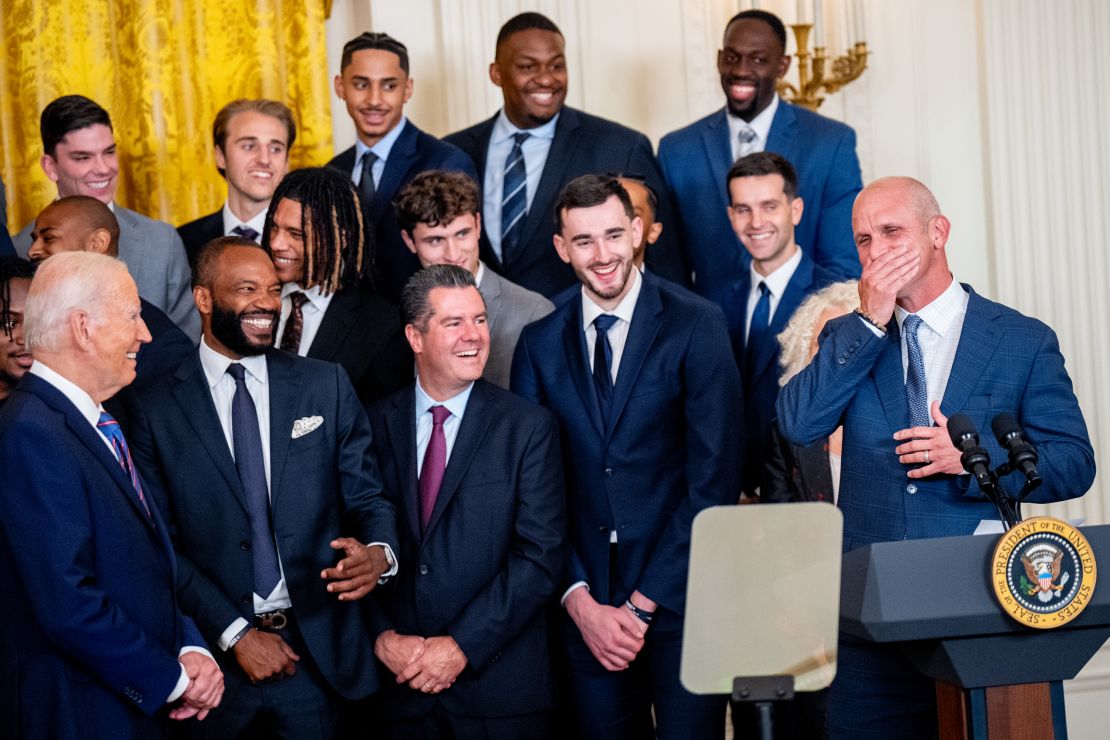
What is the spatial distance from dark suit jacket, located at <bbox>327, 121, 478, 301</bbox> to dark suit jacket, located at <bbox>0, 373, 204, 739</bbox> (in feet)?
5.53

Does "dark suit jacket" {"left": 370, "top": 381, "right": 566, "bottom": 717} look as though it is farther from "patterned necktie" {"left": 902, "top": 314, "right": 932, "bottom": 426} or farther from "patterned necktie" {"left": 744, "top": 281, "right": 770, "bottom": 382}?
"patterned necktie" {"left": 902, "top": 314, "right": 932, "bottom": 426}

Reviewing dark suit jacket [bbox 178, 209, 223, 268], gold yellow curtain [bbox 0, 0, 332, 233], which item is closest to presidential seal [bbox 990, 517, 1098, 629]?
dark suit jacket [bbox 178, 209, 223, 268]

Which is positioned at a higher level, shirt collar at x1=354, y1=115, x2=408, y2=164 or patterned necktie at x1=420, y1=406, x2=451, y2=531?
shirt collar at x1=354, y1=115, x2=408, y2=164

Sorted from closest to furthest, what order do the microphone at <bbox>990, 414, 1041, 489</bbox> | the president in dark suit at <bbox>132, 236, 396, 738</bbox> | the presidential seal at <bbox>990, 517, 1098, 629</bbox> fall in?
1. the presidential seal at <bbox>990, 517, 1098, 629</bbox>
2. the microphone at <bbox>990, 414, 1041, 489</bbox>
3. the president in dark suit at <bbox>132, 236, 396, 738</bbox>

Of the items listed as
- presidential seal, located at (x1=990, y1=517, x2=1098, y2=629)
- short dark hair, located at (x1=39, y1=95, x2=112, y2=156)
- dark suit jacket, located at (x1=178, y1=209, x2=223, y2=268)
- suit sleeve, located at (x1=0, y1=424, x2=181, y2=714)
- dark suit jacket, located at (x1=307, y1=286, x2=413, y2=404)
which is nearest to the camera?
presidential seal, located at (x1=990, y1=517, x2=1098, y2=629)

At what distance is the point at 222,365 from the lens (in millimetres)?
3701

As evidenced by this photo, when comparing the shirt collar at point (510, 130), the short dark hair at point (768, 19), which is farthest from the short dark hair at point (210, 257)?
the short dark hair at point (768, 19)

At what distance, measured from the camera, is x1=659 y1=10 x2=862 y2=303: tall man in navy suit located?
4.90m

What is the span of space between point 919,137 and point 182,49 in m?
2.96

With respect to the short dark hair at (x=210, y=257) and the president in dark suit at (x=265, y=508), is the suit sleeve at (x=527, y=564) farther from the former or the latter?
the short dark hair at (x=210, y=257)

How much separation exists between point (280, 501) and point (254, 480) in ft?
0.31

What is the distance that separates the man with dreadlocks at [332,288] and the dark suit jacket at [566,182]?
0.63 meters

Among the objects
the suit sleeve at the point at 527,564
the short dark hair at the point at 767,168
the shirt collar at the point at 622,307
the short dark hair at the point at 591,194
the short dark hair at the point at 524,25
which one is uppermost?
the short dark hair at the point at 524,25

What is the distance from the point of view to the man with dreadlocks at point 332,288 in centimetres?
419
